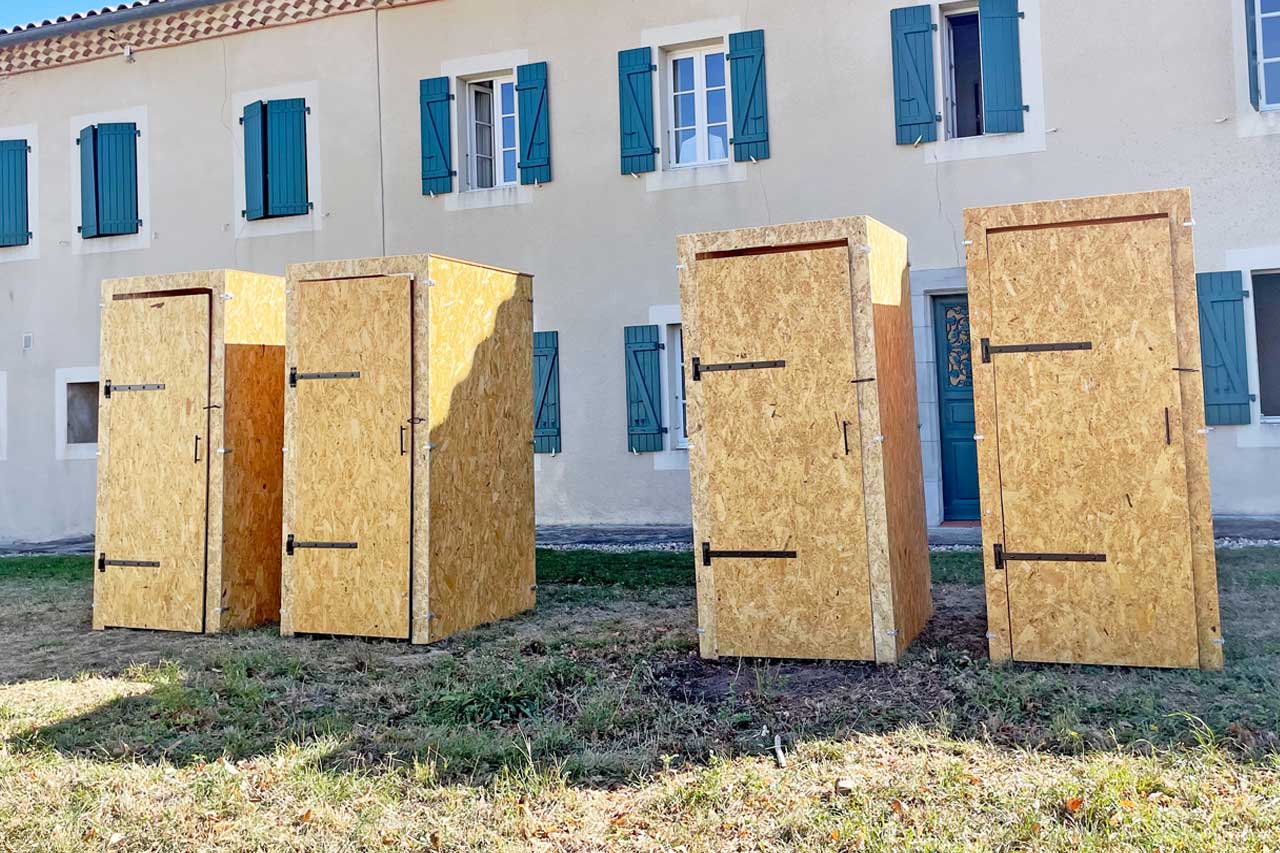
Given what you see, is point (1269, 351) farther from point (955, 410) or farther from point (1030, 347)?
point (1030, 347)

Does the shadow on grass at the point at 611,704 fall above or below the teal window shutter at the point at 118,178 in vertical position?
below

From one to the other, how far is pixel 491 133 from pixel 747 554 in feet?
28.0

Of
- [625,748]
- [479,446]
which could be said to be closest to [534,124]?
[479,446]

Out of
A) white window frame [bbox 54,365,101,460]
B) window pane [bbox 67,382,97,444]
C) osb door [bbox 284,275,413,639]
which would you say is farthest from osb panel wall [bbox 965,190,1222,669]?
window pane [bbox 67,382,97,444]

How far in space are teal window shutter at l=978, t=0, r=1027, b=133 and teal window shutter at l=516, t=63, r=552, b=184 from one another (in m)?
4.42

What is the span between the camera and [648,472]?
39.0 ft

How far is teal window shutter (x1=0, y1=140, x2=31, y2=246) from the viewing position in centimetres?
1460

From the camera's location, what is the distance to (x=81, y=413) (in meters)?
14.5

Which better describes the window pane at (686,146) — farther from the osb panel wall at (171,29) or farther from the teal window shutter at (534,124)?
the osb panel wall at (171,29)

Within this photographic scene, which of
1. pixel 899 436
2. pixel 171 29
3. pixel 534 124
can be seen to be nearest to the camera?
pixel 899 436

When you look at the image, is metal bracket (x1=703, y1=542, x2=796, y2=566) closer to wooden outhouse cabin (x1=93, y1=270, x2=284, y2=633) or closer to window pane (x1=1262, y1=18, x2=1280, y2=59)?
wooden outhouse cabin (x1=93, y1=270, x2=284, y2=633)

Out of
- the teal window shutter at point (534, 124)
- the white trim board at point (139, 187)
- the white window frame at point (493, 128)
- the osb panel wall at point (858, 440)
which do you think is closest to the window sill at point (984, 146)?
the teal window shutter at point (534, 124)

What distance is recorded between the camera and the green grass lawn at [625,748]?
3553 mm

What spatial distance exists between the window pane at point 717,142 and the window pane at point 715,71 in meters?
0.46
